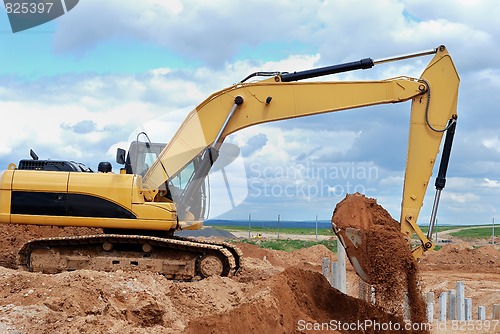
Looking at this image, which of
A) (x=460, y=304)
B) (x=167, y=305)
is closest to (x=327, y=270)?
(x=460, y=304)

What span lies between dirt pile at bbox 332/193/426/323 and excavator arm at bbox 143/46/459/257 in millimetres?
586

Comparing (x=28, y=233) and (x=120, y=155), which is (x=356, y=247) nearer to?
(x=120, y=155)

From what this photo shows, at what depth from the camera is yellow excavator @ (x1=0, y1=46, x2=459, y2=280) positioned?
36.0 ft

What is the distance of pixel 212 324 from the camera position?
21.8 feet

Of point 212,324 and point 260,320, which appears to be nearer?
point 212,324

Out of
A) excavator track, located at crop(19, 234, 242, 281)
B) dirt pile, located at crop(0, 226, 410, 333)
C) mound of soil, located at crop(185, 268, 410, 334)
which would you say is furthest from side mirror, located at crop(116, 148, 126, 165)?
mound of soil, located at crop(185, 268, 410, 334)

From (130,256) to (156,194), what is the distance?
1248 mm

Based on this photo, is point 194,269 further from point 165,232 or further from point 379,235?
point 379,235

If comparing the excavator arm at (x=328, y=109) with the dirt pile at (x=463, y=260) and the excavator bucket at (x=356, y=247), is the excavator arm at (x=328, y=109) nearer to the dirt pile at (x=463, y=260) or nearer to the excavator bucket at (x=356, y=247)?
the excavator bucket at (x=356, y=247)

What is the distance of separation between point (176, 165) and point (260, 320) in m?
4.87

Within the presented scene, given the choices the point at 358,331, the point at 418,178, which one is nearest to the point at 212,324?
the point at 358,331

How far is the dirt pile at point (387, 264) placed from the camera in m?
8.17

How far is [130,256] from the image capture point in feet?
38.1

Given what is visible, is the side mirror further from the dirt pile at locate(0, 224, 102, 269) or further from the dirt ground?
the dirt pile at locate(0, 224, 102, 269)
